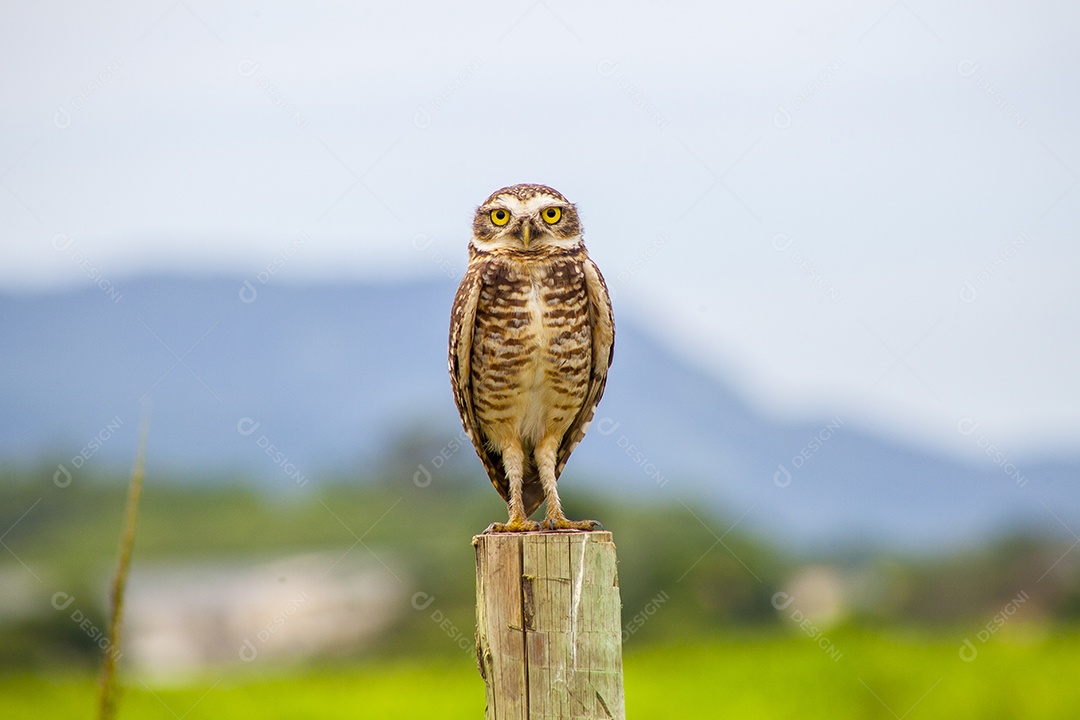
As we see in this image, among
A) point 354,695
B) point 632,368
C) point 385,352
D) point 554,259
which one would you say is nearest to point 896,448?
point 632,368

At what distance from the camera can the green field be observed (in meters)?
12.5

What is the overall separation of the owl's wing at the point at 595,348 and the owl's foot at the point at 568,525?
1.00 metres

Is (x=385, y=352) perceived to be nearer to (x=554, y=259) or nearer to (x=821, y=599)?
(x=821, y=599)

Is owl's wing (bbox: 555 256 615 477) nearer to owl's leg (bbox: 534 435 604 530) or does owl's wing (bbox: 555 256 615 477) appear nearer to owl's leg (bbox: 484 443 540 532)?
owl's leg (bbox: 534 435 604 530)

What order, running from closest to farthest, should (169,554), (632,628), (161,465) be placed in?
(632,628) < (169,554) < (161,465)

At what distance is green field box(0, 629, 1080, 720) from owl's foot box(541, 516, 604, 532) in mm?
7954

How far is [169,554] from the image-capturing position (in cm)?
4472

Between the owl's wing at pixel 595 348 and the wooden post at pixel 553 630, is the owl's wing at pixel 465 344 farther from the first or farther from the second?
the wooden post at pixel 553 630

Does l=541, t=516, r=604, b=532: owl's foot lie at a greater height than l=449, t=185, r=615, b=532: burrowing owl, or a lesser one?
lesser

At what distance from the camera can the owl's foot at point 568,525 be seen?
5.16 metres

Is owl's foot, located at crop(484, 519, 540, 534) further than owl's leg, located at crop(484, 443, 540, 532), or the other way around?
owl's leg, located at crop(484, 443, 540, 532)

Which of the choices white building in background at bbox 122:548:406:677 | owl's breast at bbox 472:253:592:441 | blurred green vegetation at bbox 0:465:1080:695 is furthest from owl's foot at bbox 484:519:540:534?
white building in background at bbox 122:548:406:677

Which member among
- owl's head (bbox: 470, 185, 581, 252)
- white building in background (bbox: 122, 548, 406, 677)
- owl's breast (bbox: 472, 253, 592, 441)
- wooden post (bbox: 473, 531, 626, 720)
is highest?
white building in background (bbox: 122, 548, 406, 677)

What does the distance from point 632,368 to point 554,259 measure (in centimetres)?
15921
